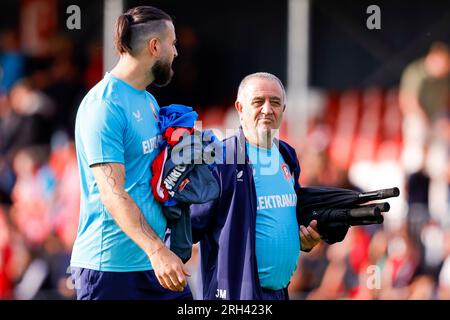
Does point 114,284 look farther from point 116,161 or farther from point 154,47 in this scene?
A: point 154,47

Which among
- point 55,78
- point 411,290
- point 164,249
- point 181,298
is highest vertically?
point 55,78

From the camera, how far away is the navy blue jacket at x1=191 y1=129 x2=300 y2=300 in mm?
6164

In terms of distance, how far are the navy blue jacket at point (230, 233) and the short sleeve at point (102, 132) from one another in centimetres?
110

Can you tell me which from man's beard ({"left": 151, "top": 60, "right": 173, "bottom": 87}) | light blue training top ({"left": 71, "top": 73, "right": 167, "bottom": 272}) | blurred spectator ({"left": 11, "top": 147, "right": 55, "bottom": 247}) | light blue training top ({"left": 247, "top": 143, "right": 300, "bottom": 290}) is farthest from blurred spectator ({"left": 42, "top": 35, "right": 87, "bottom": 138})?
light blue training top ({"left": 71, "top": 73, "right": 167, "bottom": 272})

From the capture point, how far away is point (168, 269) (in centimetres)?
509

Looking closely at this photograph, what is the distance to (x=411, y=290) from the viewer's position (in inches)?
421

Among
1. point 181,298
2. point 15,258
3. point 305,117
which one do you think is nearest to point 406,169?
point 305,117

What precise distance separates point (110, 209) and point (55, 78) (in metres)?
9.42

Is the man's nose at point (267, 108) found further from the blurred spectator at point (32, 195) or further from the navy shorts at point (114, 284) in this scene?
the blurred spectator at point (32, 195)

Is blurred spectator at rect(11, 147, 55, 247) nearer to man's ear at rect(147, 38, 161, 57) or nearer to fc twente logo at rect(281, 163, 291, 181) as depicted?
fc twente logo at rect(281, 163, 291, 181)

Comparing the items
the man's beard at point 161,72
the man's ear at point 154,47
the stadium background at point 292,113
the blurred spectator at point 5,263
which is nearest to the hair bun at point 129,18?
the man's ear at point 154,47

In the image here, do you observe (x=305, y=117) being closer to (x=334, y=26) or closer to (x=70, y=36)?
(x=334, y=26)

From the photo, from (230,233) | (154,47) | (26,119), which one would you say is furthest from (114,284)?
(26,119)

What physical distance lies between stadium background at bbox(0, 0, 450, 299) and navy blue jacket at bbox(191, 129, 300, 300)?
3.91 metres
